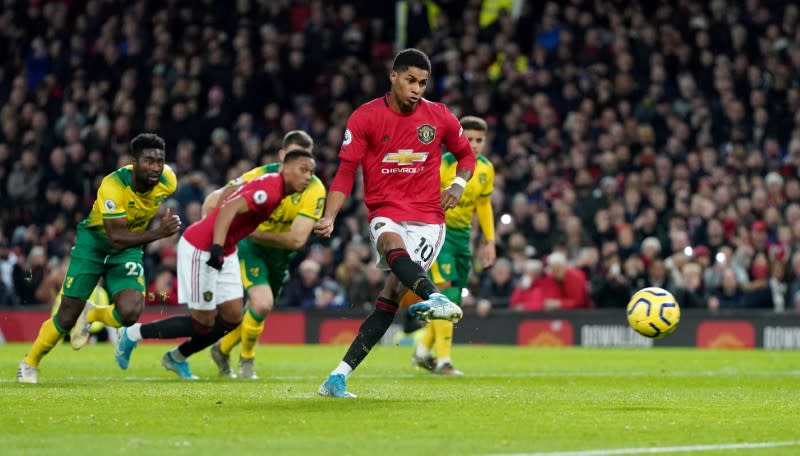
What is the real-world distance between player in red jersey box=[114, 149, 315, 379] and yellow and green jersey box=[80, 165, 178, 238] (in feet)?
1.47

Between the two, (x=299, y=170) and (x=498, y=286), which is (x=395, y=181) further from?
(x=498, y=286)

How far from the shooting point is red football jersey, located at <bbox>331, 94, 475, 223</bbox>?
31.8ft

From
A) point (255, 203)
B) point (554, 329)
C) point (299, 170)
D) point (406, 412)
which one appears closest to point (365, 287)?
point (554, 329)

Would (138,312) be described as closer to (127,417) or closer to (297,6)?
(127,417)

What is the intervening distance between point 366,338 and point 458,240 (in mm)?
4990

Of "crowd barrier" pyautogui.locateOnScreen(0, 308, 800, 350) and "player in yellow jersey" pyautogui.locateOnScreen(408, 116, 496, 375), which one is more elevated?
"player in yellow jersey" pyautogui.locateOnScreen(408, 116, 496, 375)

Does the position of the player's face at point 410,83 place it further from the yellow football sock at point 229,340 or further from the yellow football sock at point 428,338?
the yellow football sock at point 428,338

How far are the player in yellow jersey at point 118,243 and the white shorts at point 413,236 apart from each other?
2346mm

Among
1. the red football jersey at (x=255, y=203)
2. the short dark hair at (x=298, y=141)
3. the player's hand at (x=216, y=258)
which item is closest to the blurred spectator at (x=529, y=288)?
the short dark hair at (x=298, y=141)

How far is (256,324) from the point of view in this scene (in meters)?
13.1

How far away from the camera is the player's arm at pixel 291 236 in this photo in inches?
511

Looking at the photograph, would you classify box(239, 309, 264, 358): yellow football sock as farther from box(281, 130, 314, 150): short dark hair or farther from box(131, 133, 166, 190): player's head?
box(131, 133, 166, 190): player's head

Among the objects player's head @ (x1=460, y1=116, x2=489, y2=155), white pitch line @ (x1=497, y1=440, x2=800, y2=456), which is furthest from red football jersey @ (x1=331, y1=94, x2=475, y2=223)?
player's head @ (x1=460, y1=116, x2=489, y2=155)

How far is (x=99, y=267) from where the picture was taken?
1209 centimetres
